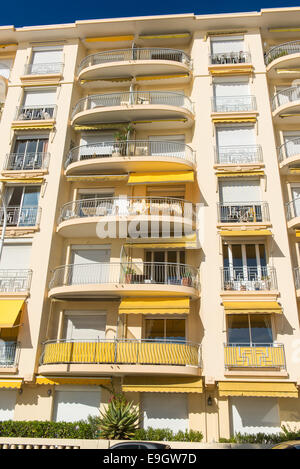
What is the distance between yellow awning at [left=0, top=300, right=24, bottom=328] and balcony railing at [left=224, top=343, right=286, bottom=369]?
31.5ft

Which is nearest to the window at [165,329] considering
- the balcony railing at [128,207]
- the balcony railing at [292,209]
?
the balcony railing at [128,207]

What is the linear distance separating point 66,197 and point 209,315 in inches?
411

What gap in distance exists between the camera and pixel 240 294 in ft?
56.1

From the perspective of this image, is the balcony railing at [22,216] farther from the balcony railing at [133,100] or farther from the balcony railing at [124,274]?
the balcony railing at [133,100]

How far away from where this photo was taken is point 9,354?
16.8 m

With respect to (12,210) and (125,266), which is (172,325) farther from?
(12,210)

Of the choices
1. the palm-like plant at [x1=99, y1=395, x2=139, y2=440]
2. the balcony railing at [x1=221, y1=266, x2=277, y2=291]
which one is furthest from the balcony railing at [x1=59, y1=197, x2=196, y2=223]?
the palm-like plant at [x1=99, y1=395, x2=139, y2=440]

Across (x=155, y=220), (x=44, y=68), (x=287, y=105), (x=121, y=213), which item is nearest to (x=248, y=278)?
(x=155, y=220)

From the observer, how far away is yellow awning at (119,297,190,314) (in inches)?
653

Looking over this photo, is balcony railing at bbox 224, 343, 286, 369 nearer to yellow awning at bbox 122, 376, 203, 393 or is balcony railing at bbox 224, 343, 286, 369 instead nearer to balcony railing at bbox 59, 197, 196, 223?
yellow awning at bbox 122, 376, 203, 393

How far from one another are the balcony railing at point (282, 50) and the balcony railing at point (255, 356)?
58.3ft

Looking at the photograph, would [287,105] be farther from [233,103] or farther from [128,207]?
[128,207]

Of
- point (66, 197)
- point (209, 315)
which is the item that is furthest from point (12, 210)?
point (209, 315)

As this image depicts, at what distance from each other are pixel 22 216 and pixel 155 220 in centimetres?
747
